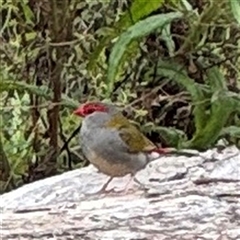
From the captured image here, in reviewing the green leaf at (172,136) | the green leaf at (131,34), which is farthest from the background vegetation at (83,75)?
the green leaf at (131,34)

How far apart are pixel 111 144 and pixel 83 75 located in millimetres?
1016

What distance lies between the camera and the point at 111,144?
2902 mm

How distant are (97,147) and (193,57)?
952mm

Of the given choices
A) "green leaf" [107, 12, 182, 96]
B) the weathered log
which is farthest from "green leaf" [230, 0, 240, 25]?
the weathered log

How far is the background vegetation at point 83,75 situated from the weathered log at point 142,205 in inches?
24.3

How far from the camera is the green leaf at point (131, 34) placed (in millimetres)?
3254

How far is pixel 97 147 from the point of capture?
286 cm

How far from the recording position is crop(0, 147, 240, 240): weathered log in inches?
94.7

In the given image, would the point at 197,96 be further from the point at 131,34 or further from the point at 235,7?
the point at 235,7

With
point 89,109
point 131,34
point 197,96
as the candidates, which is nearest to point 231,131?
point 197,96

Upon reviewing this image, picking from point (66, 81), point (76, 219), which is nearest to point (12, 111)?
point (66, 81)

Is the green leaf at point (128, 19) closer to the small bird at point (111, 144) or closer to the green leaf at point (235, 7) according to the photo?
the green leaf at point (235, 7)

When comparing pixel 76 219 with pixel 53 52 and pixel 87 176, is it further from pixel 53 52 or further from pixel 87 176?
pixel 53 52

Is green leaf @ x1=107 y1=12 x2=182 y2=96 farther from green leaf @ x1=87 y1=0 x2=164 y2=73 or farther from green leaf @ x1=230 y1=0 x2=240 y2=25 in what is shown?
green leaf @ x1=230 y1=0 x2=240 y2=25
